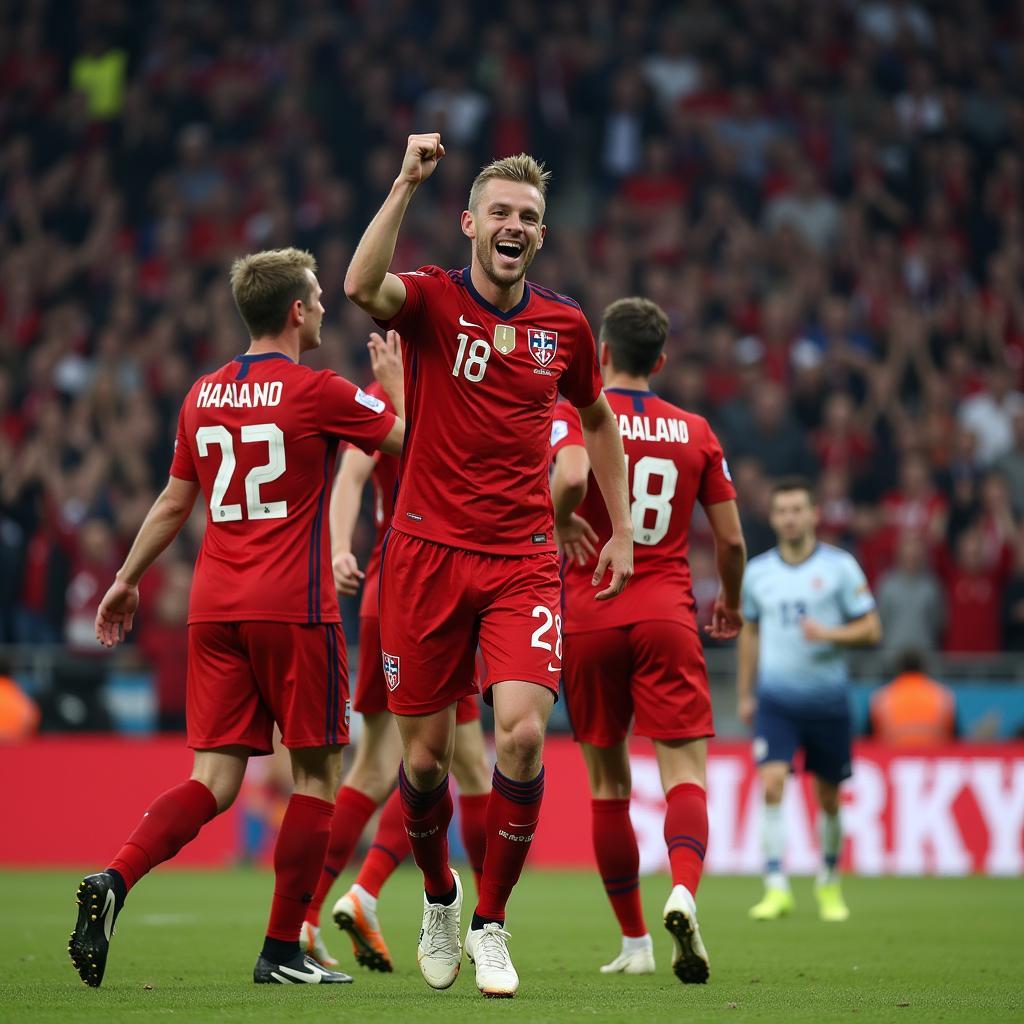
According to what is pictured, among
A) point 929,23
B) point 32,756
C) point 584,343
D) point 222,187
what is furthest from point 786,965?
point 929,23

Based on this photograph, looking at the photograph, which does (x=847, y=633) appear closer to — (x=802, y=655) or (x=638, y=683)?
(x=802, y=655)

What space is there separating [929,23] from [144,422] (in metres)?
11.2

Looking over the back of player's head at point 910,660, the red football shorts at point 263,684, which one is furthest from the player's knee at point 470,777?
the back of player's head at point 910,660

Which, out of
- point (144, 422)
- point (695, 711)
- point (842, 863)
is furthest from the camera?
point (144, 422)

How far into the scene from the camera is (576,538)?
7.11 meters

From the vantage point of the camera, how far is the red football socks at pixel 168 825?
623 centimetres

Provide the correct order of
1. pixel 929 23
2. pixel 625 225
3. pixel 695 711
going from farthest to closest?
pixel 929 23 < pixel 625 225 < pixel 695 711

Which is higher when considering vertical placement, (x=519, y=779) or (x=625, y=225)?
(x=625, y=225)

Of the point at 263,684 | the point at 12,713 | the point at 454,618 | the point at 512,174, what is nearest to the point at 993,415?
the point at 12,713

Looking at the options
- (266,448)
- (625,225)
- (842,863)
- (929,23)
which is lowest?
(842,863)

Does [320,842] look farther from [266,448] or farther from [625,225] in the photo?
[625,225]

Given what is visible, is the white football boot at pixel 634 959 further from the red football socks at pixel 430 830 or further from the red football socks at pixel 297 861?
the red football socks at pixel 297 861

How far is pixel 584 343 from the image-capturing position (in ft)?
21.3

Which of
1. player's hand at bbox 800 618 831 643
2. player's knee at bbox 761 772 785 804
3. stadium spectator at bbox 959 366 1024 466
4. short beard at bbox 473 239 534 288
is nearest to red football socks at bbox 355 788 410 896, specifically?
short beard at bbox 473 239 534 288
